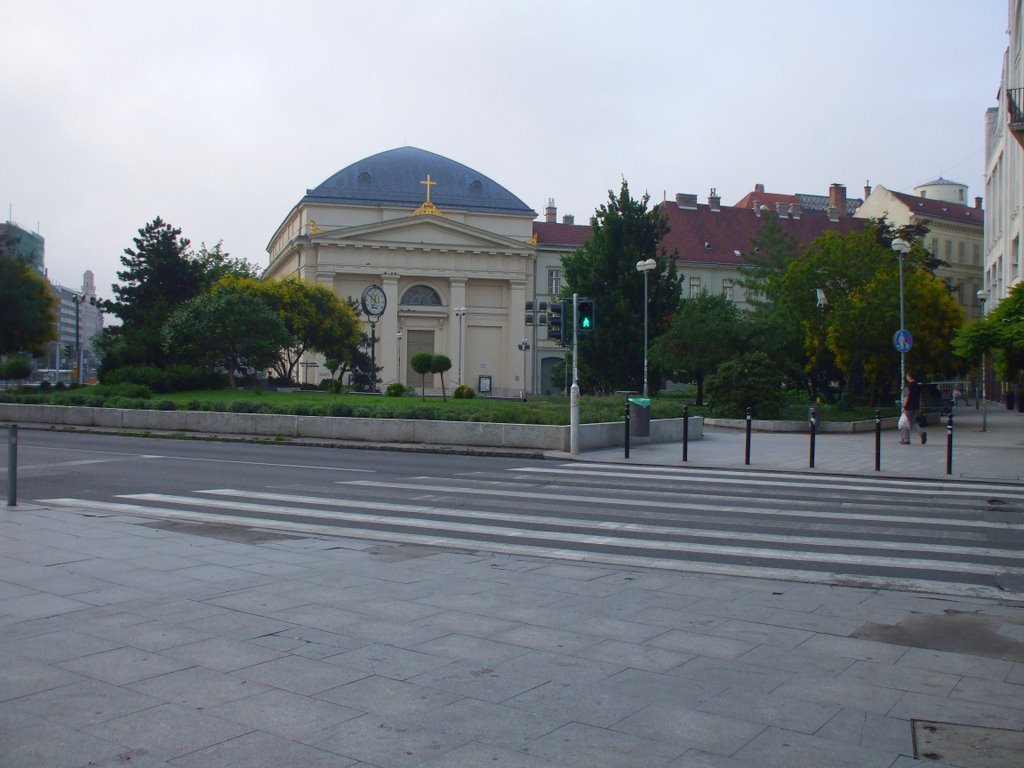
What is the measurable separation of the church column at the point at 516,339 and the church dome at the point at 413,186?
24.8 ft

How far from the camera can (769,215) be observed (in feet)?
218

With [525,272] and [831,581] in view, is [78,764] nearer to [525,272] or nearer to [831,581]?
[831,581]

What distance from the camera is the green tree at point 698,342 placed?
38406 millimetres

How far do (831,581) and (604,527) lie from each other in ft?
11.5

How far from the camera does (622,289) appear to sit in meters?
48.2

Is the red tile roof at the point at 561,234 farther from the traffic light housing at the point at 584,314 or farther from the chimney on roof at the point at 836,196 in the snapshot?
the traffic light housing at the point at 584,314

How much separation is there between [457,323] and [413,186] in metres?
12.9

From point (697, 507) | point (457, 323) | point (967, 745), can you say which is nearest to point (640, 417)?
point (697, 507)

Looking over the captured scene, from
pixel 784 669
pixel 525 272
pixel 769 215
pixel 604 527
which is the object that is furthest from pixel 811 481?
pixel 525 272

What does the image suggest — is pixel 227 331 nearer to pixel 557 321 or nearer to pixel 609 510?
pixel 557 321

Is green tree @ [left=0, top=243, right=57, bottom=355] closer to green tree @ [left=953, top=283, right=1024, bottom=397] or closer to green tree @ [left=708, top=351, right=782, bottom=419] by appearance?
green tree @ [left=708, top=351, right=782, bottom=419]

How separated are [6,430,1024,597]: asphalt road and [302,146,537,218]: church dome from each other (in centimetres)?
6153

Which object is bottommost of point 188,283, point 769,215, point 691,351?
point 691,351

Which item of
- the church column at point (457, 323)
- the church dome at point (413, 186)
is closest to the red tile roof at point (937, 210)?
the church dome at point (413, 186)
